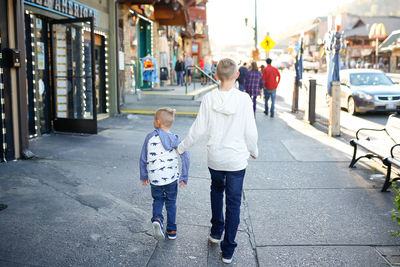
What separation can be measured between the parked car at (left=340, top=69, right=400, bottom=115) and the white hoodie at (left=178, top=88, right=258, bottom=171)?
11566mm

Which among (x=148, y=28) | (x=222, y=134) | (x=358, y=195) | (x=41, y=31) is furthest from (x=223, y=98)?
(x=148, y=28)

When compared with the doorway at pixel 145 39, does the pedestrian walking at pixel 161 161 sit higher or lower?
lower

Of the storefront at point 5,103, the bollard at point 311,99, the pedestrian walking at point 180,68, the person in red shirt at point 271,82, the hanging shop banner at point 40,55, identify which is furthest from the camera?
the pedestrian walking at point 180,68

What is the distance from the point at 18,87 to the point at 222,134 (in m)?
4.48

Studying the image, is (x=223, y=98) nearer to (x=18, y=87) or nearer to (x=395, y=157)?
(x=395, y=157)

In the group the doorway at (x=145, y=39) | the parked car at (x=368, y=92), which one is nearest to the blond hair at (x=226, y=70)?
the parked car at (x=368, y=92)

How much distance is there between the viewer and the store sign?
8.53 m

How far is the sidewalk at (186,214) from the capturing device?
374 centimetres

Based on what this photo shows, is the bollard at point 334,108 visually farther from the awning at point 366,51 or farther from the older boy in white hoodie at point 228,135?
the awning at point 366,51

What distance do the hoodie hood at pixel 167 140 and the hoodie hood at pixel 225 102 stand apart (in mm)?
492

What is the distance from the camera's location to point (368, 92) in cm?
1426

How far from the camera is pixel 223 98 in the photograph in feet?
11.8

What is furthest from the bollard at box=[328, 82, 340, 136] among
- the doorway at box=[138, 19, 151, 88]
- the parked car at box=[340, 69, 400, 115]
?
the doorway at box=[138, 19, 151, 88]

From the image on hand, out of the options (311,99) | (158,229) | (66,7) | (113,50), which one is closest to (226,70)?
(158,229)
